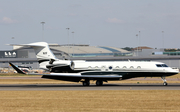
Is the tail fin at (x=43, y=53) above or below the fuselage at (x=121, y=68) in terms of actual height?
above

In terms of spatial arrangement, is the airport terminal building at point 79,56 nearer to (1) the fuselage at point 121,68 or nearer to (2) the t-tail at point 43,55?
(2) the t-tail at point 43,55

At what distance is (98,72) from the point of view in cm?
3991

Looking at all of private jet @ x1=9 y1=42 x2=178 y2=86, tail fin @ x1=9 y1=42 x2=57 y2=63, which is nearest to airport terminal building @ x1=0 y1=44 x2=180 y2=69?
tail fin @ x1=9 y1=42 x2=57 y2=63

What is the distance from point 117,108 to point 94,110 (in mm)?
1642

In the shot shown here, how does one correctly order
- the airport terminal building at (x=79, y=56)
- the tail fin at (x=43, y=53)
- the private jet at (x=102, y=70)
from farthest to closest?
the airport terminal building at (x=79, y=56) → the tail fin at (x=43, y=53) → the private jet at (x=102, y=70)

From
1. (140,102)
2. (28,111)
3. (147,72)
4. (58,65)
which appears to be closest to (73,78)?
(58,65)

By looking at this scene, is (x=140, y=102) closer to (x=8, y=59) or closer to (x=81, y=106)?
(x=81, y=106)

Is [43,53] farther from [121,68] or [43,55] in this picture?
[121,68]

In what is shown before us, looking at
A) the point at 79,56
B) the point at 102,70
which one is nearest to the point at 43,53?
the point at 102,70

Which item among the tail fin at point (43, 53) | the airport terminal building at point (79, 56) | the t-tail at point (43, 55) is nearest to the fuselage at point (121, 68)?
the t-tail at point (43, 55)

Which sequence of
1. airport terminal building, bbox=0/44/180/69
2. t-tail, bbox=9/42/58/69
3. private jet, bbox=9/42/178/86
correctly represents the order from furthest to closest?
airport terminal building, bbox=0/44/180/69 → t-tail, bbox=9/42/58/69 → private jet, bbox=9/42/178/86

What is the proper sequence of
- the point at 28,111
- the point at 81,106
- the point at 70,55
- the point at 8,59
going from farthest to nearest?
the point at 70,55 < the point at 8,59 < the point at 81,106 < the point at 28,111

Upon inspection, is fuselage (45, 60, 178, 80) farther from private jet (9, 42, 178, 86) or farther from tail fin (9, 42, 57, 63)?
tail fin (9, 42, 57, 63)

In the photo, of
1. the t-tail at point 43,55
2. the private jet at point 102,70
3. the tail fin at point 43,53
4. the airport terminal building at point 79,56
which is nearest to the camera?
the private jet at point 102,70
